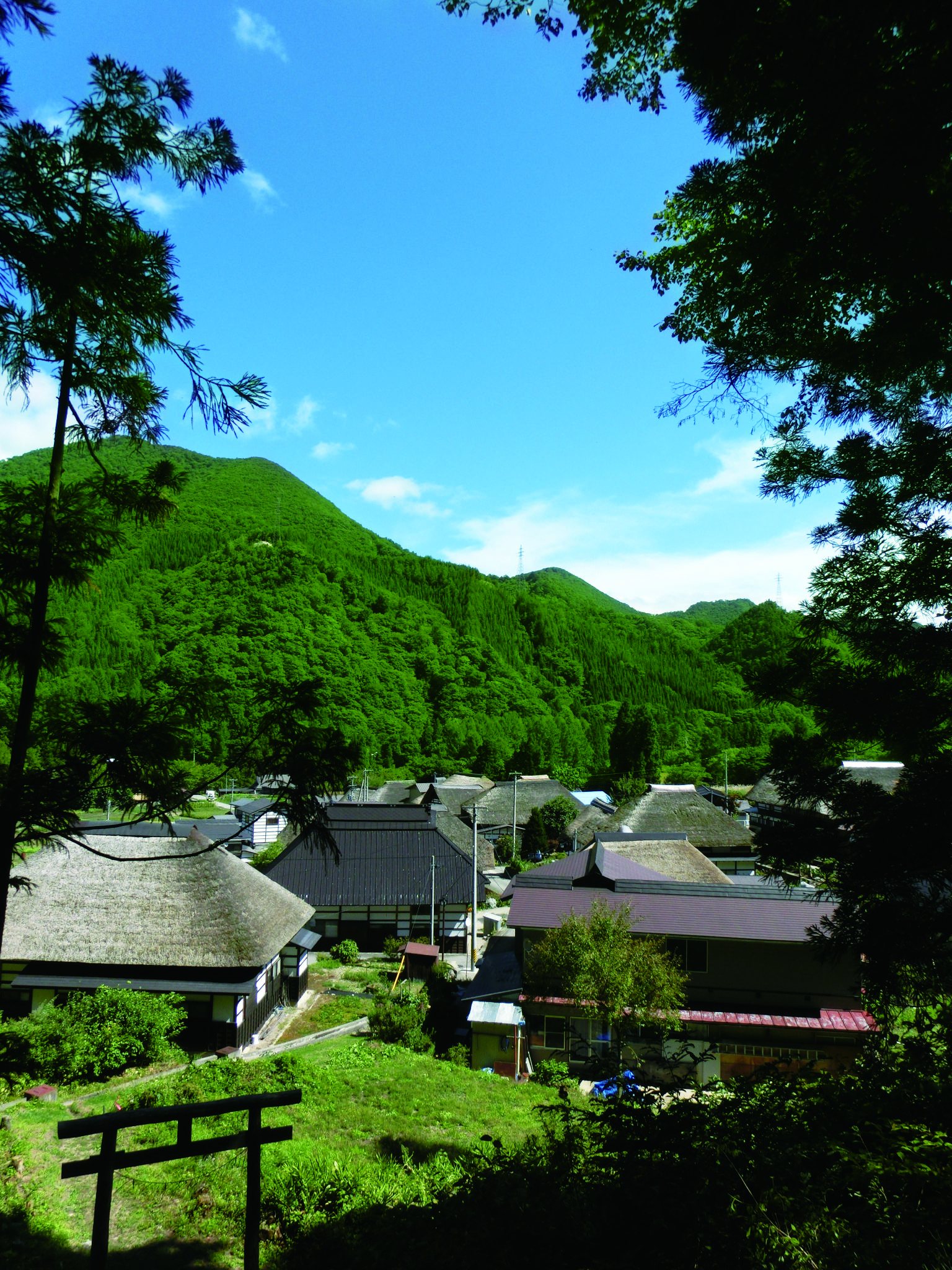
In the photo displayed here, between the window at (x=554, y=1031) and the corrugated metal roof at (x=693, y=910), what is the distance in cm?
205

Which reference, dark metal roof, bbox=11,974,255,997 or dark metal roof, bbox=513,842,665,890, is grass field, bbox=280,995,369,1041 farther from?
dark metal roof, bbox=513,842,665,890

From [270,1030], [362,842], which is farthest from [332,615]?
[270,1030]

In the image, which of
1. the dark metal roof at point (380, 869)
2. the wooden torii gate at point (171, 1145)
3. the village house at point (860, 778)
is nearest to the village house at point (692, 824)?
the village house at point (860, 778)

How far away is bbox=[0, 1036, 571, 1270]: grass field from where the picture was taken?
6.71 metres

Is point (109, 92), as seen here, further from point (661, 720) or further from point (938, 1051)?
point (661, 720)

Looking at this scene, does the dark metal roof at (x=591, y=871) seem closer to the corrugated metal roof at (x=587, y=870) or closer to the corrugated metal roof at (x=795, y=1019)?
the corrugated metal roof at (x=587, y=870)

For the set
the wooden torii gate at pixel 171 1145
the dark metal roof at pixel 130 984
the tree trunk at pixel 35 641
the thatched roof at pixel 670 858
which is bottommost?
the dark metal roof at pixel 130 984

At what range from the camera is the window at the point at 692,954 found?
53.9ft

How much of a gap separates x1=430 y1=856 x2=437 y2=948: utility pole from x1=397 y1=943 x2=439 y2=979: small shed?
242cm

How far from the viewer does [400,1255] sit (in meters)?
5.22

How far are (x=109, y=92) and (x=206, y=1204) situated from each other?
10407mm

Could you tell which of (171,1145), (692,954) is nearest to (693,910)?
(692,954)

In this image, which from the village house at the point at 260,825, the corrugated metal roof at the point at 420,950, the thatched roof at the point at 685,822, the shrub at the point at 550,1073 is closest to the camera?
the shrub at the point at 550,1073

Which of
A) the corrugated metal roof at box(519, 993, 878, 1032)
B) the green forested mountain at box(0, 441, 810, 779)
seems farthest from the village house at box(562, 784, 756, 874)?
the green forested mountain at box(0, 441, 810, 779)
